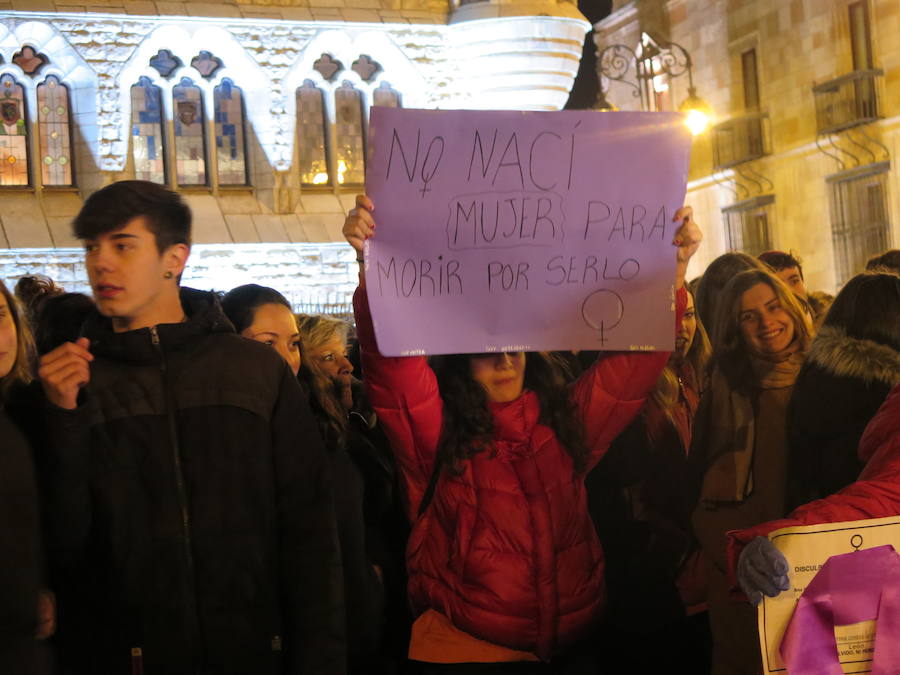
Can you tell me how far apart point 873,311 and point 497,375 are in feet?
3.52

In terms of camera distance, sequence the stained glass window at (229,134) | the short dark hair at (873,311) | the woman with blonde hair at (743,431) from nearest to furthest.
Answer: the short dark hair at (873,311) → the woman with blonde hair at (743,431) → the stained glass window at (229,134)

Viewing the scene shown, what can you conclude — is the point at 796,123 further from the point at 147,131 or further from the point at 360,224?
the point at 360,224

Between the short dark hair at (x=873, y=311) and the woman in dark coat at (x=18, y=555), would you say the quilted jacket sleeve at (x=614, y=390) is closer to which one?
the short dark hair at (x=873, y=311)

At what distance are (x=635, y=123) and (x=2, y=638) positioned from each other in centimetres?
195

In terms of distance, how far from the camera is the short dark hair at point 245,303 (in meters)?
3.93

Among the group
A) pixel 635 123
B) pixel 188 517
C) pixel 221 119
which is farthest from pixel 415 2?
pixel 188 517

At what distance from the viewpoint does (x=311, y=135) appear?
1468 cm

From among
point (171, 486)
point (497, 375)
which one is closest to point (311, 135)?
point (497, 375)

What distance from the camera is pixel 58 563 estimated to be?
2.66 m

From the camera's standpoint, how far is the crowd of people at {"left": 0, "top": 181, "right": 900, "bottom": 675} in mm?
2623

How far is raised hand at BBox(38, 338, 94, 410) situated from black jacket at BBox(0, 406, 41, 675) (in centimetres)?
16

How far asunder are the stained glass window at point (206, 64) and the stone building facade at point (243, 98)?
16 millimetres

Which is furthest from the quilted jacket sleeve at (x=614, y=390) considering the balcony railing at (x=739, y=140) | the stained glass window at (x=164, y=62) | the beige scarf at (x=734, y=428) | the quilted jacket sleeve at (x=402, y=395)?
the balcony railing at (x=739, y=140)

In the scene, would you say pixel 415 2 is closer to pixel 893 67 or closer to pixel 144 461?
pixel 893 67
